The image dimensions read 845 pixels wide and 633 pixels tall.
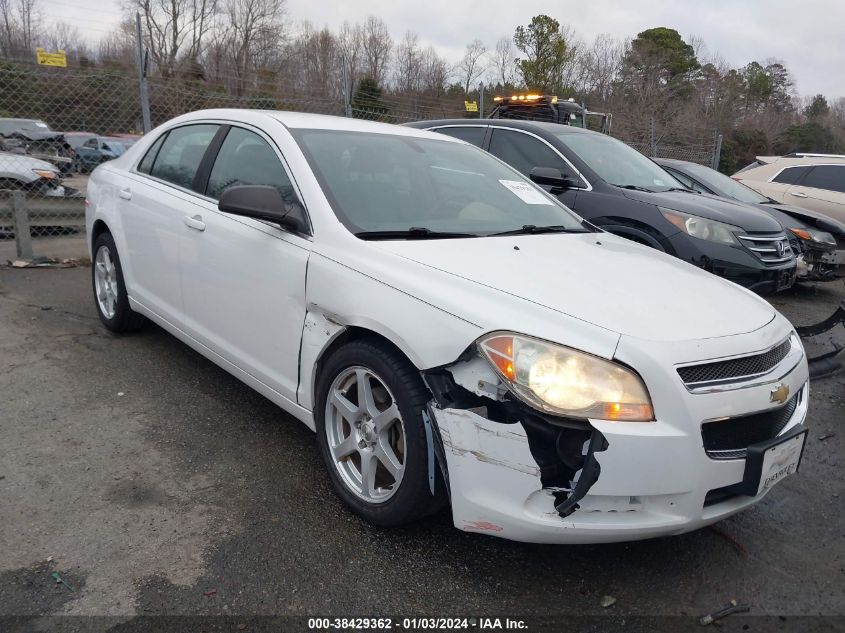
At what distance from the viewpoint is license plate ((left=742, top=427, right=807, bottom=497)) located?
2217 millimetres

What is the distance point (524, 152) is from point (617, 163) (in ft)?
2.93

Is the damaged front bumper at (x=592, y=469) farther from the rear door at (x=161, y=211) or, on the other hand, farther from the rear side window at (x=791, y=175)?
the rear side window at (x=791, y=175)

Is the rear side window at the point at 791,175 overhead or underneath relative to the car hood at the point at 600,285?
overhead

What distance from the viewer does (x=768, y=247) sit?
5.75 metres

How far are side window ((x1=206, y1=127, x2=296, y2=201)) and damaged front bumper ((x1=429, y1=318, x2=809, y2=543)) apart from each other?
1.53 metres

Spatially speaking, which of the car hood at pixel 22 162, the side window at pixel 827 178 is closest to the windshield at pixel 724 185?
the side window at pixel 827 178

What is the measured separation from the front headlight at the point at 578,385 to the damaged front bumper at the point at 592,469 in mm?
35

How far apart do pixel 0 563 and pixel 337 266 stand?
159 centimetres

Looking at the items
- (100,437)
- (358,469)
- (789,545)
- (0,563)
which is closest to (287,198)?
(358,469)

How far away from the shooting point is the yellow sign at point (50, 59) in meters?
7.07

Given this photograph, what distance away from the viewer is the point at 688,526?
2.17 meters

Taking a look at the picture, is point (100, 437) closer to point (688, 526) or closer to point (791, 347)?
point (688, 526)

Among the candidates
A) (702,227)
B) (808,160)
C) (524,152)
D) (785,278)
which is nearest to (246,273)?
(524,152)

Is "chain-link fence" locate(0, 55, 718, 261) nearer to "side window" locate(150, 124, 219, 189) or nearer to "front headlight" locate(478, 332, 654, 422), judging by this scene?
"side window" locate(150, 124, 219, 189)
